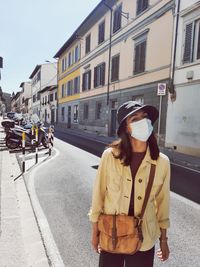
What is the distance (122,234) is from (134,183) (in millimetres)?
361

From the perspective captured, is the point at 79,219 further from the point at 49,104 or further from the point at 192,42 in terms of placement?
the point at 49,104

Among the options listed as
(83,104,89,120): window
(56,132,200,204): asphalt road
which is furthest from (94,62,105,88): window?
(56,132,200,204): asphalt road

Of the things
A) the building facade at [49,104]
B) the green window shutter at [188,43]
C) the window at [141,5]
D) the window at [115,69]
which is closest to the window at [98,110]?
the window at [115,69]

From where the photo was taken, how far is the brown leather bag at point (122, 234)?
6.12 feet

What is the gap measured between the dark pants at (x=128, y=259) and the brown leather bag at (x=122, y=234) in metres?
0.10

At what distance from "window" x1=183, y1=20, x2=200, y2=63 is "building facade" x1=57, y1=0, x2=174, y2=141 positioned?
1.34 m

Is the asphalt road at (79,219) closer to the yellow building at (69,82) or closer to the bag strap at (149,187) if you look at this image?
the bag strap at (149,187)

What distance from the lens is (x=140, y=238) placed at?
1.90m

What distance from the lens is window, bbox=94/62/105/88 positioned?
77.5 feet

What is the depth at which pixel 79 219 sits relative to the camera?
4488 millimetres

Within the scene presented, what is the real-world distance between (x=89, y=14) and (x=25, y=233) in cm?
2419

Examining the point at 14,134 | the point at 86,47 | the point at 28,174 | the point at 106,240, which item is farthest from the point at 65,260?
the point at 86,47

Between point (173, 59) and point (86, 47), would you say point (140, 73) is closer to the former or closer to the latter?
point (173, 59)

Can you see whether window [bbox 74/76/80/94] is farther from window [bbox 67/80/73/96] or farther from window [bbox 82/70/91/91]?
window [bbox 82/70/91/91]
